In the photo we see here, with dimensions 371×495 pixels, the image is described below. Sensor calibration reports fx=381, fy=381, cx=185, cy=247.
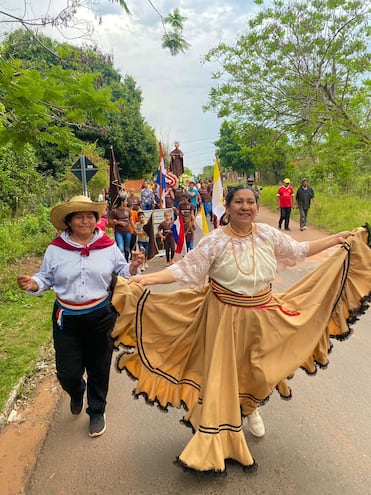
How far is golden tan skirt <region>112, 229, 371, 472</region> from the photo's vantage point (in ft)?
8.38

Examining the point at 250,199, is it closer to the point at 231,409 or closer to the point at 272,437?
the point at 231,409

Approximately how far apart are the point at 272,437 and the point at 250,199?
6.17 ft

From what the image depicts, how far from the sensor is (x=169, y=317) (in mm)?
2809

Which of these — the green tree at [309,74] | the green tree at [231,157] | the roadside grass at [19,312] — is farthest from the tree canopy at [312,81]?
the green tree at [231,157]

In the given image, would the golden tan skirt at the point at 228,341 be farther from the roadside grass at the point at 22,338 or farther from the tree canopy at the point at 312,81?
the tree canopy at the point at 312,81

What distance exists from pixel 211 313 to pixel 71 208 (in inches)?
51.1

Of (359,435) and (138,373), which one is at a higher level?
(138,373)

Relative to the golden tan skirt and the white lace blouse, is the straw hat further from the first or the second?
the white lace blouse

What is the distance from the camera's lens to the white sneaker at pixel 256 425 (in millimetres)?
2992

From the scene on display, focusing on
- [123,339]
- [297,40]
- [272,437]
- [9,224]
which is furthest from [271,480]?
[297,40]

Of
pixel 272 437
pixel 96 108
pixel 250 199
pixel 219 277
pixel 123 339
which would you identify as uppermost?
pixel 96 108

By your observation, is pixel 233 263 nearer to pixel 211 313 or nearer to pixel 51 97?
pixel 211 313

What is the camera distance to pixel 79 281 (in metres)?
2.88

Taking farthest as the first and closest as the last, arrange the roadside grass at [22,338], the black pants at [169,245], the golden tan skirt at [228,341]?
the black pants at [169,245], the roadside grass at [22,338], the golden tan skirt at [228,341]
